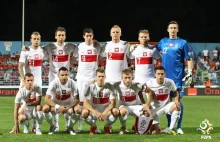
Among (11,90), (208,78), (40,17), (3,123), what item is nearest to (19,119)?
(3,123)

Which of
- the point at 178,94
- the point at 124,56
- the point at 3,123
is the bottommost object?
the point at 3,123

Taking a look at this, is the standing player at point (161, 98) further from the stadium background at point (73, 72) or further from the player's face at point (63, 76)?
the stadium background at point (73, 72)

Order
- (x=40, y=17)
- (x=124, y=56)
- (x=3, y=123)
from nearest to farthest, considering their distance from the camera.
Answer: (x=124, y=56), (x=3, y=123), (x=40, y=17)

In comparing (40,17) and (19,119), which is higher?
(40,17)

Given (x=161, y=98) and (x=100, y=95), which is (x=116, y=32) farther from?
(x=161, y=98)

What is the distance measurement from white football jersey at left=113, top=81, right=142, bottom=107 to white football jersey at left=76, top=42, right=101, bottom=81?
775mm

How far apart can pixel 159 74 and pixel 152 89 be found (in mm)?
308

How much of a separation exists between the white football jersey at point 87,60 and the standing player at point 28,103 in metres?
0.97

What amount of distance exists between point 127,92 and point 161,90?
59 cm

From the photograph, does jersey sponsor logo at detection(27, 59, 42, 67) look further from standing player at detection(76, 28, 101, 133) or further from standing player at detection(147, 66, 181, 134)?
standing player at detection(147, 66, 181, 134)

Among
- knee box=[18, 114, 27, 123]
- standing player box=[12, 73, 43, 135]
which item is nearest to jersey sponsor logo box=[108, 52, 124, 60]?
standing player box=[12, 73, 43, 135]

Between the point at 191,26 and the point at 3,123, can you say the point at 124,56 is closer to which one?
the point at 3,123

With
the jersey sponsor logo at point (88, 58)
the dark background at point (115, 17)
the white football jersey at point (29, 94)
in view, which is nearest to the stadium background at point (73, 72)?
the dark background at point (115, 17)

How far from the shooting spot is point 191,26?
35156 mm
